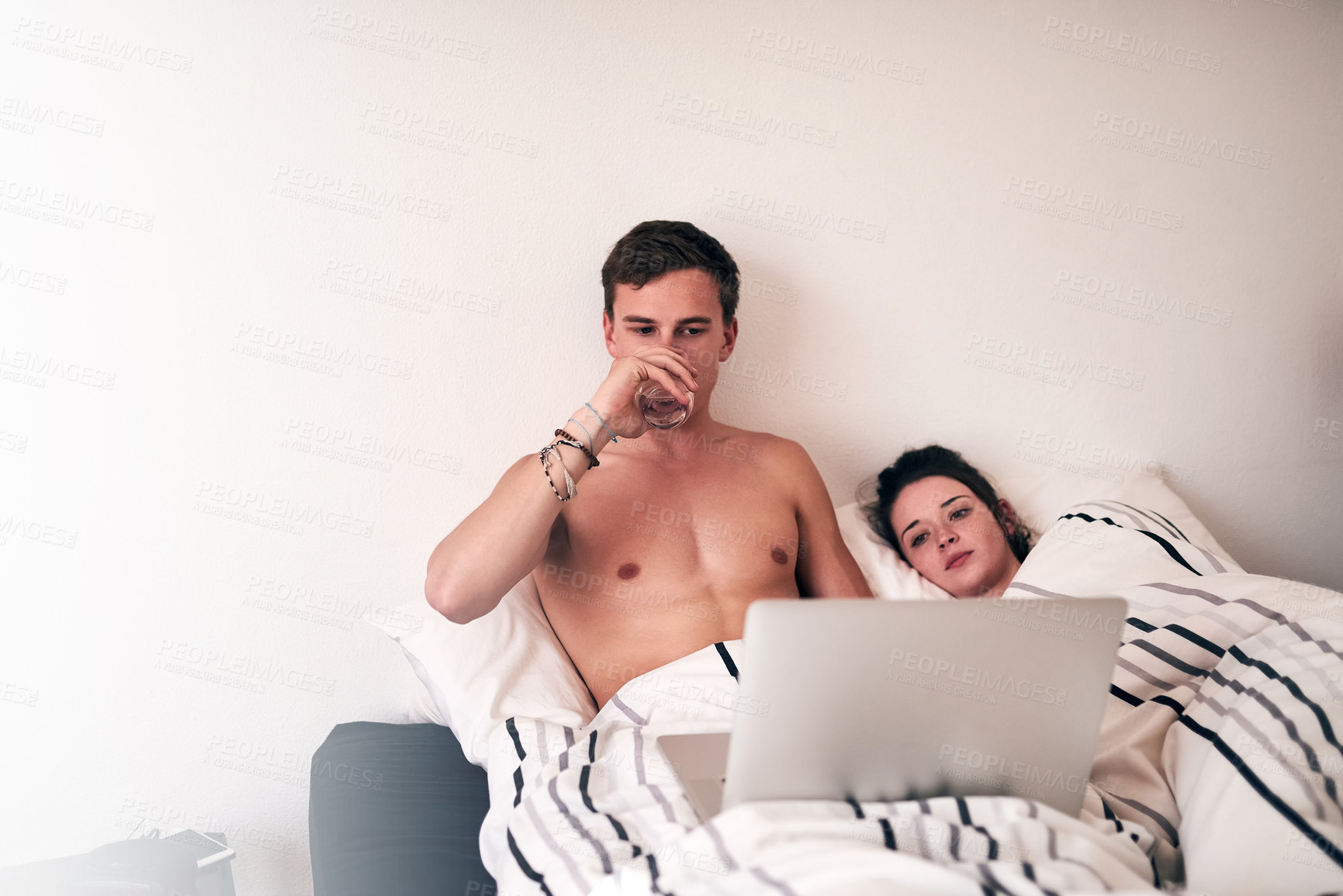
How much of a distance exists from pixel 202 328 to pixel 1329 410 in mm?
2590

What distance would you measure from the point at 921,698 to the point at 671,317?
921 mm

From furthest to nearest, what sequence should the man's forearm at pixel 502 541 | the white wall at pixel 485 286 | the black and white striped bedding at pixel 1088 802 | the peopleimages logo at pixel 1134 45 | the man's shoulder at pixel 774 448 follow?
the peopleimages logo at pixel 1134 45 → the man's shoulder at pixel 774 448 → the white wall at pixel 485 286 → the man's forearm at pixel 502 541 → the black and white striped bedding at pixel 1088 802

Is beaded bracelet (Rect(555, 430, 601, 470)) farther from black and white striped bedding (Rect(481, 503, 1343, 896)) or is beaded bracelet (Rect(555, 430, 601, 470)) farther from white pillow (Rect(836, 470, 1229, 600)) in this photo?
white pillow (Rect(836, 470, 1229, 600))

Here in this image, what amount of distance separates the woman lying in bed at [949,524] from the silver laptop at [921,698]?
833 mm

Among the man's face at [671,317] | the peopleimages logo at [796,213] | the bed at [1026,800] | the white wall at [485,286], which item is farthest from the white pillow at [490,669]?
the peopleimages logo at [796,213]

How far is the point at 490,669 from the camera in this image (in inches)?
58.4

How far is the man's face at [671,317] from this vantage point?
5.35 feet

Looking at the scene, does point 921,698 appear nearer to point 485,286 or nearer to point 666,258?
point 666,258

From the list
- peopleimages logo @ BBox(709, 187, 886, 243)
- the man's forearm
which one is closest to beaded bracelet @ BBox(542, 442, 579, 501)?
the man's forearm

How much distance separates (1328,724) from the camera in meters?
1.07

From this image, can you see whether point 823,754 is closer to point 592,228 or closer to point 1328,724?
point 1328,724

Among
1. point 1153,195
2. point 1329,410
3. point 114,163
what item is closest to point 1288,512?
point 1329,410

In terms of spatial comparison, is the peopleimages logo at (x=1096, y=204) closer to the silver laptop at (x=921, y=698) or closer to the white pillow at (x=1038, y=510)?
the white pillow at (x=1038, y=510)

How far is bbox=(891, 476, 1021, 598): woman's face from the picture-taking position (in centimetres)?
179
